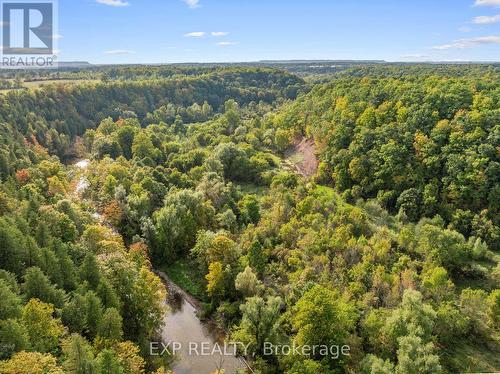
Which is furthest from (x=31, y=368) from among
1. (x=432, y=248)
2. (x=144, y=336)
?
(x=432, y=248)

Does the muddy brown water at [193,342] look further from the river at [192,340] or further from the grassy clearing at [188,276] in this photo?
the grassy clearing at [188,276]

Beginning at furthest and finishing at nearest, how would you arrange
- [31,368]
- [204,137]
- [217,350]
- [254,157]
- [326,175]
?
[204,137] < [254,157] < [326,175] < [217,350] < [31,368]

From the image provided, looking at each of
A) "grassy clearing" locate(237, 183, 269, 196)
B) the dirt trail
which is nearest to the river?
"grassy clearing" locate(237, 183, 269, 196)

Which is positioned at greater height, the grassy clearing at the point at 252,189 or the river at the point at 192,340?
the grassy clearing at the point at 252,189

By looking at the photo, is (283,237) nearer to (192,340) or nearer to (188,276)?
(188,276)

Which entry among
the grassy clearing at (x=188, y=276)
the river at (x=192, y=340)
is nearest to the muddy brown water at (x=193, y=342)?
the river at (x=192, y=340)

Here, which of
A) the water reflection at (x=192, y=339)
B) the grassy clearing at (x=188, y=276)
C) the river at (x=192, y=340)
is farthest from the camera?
the grassy clearing at (x=188, y=276)

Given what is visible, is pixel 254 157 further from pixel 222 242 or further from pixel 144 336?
pixel 144 336
